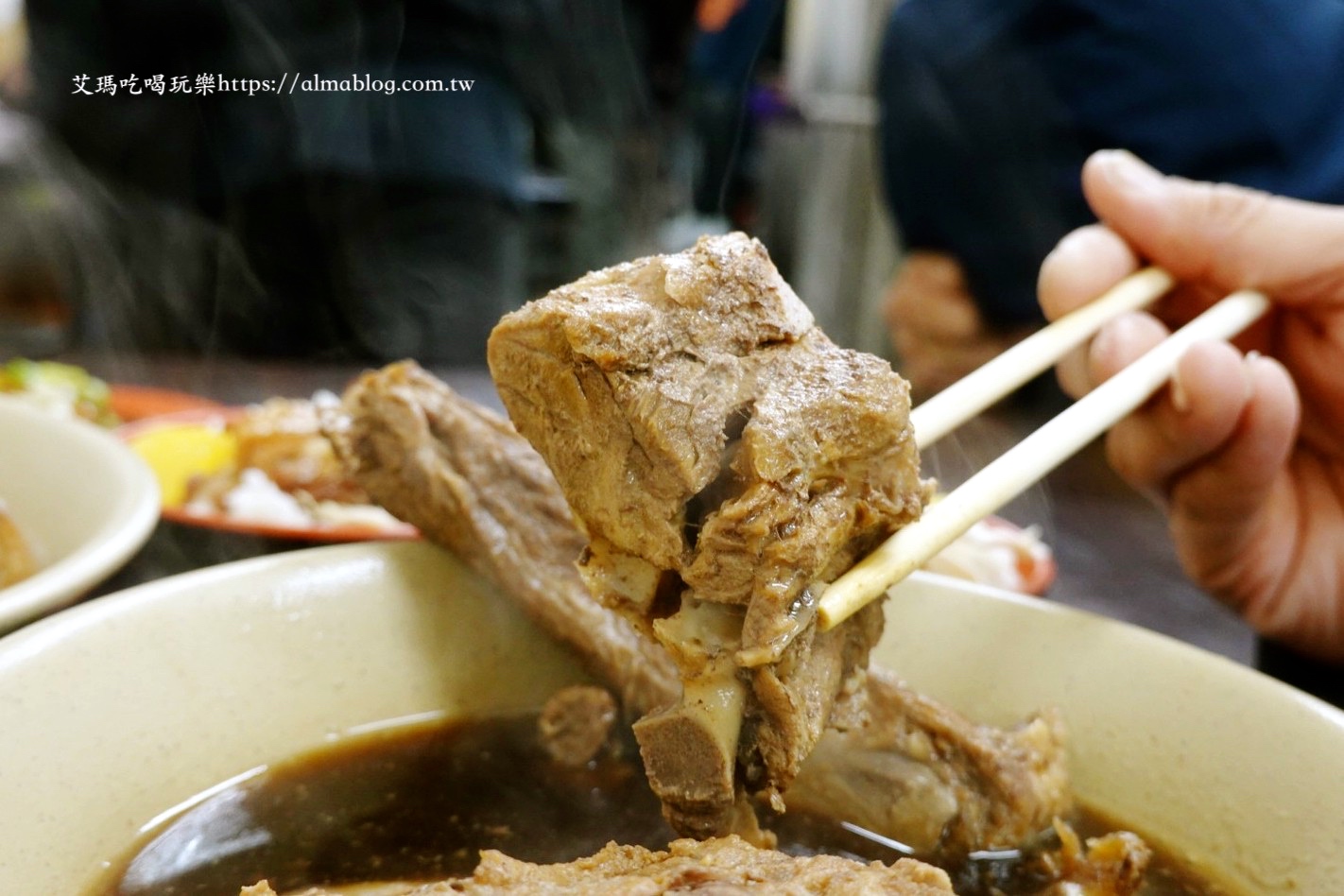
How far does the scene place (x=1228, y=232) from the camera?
1.89 metres

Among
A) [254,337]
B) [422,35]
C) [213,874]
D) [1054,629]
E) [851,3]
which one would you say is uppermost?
[851,3]

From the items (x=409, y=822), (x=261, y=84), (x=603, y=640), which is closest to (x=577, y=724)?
(x=603, y=640)

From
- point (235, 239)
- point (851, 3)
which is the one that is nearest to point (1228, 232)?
point (235, 239)

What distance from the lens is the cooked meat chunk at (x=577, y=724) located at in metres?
1.60

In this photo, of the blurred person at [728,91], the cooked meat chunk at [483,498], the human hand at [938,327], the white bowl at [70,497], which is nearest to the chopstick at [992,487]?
the cooked meat chunk at [483,498]

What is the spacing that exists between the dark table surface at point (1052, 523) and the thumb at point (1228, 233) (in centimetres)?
71

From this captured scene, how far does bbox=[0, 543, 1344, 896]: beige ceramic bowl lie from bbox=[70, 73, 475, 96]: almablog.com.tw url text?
6.90ft

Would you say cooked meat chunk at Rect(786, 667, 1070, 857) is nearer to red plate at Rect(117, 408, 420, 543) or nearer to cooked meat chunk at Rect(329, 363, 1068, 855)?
cooked meat chunk at Rect(329, 363, 1068, 855)

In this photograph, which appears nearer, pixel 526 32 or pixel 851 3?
pixel 526 32

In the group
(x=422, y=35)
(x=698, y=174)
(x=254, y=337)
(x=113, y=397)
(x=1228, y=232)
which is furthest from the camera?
(x=698, y=174)

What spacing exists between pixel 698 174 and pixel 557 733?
20.5 ft

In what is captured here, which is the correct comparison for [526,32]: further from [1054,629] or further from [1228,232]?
[1054,629]

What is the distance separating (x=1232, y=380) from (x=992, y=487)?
0.64 metres

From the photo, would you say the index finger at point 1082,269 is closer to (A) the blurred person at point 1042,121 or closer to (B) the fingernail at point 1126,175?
(B) the fingernail at point 1126,175
